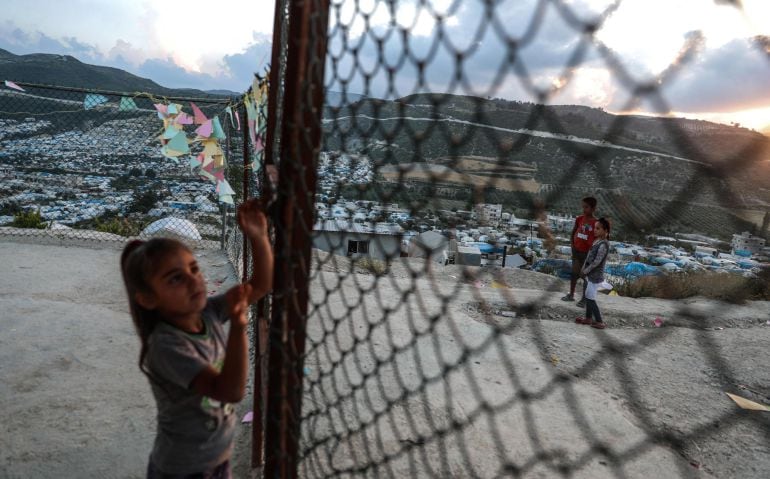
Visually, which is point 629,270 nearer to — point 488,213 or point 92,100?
point 488,213

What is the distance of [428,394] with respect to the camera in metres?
3.11

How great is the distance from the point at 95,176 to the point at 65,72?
101ft

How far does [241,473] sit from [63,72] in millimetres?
42594

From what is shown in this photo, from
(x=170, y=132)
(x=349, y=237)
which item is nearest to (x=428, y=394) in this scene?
(x=349, y=237)

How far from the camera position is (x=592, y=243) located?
576cm

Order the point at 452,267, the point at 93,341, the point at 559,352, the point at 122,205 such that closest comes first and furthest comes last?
1. the point at 93,341
2. the point at 559,352
3. the point at 452,267
4. the point at 122,205

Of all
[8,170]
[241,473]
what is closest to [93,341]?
[241,473]

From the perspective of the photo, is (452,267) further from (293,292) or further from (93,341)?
(293,292)

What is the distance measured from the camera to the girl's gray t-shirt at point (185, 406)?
137 centimetres

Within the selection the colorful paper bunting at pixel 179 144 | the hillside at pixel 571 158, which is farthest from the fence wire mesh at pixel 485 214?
the colorful paper bunting at pixel 179 144

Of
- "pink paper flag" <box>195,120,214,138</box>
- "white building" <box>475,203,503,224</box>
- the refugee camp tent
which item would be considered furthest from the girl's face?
the refugee camp tent

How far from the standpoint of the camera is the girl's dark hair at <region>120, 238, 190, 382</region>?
142cm

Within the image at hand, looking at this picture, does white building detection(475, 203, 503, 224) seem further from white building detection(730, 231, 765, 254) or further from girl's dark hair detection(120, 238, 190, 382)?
girl's dark hair detection(120, 238, 190, 382)

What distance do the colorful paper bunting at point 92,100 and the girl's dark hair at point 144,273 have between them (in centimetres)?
634
